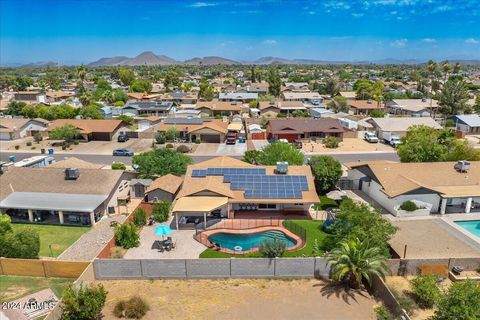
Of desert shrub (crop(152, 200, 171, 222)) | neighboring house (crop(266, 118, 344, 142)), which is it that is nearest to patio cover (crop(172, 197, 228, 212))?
desert shrub (crop(152, 200, 171, 222))

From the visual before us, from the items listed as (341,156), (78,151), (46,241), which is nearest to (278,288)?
(46,241)

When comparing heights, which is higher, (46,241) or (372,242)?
(372,242)

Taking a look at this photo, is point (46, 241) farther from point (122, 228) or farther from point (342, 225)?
point (342, 225)

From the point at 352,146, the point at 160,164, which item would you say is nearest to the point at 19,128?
the point at 160,164

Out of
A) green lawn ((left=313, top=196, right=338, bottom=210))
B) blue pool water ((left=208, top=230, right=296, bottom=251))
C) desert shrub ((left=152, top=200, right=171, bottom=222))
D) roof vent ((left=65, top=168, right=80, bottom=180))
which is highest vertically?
roof vent ((left=65, top=168, right=80, bottom=180))

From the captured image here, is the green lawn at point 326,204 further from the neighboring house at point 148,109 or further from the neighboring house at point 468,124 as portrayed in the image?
the neighboring house at point 148,109

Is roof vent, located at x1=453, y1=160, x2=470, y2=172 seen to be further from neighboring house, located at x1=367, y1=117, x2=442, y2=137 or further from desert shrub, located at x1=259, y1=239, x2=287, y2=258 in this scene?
neighboring house, located at x1=367, y1=117, x2=442, y2=137

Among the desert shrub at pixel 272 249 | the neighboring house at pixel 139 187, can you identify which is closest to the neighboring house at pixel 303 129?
the neighboring house at pixel 139 187
